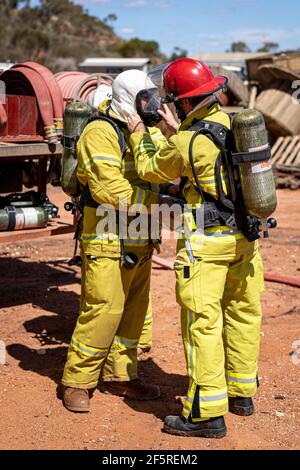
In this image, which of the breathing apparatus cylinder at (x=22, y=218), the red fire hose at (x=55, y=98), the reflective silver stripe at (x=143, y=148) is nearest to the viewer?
the reflective silver stripe at (x=143, y=148)

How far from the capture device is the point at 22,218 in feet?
19.2

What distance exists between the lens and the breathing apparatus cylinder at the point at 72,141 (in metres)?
4.80

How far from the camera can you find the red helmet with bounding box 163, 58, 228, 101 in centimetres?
393

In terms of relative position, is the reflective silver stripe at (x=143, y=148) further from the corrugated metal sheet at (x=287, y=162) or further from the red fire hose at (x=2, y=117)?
the corrugated metal sheet at (x=287, y=162)

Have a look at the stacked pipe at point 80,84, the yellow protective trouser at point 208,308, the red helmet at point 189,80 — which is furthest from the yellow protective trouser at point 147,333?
the stacked pipe at point 80,84

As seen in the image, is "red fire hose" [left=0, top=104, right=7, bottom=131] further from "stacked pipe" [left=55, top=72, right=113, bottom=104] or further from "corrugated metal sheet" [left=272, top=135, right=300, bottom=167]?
"corrugated metal sheet" [left=272, top=135, right=300, bottom=167]

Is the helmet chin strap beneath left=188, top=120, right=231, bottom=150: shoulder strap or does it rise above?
above

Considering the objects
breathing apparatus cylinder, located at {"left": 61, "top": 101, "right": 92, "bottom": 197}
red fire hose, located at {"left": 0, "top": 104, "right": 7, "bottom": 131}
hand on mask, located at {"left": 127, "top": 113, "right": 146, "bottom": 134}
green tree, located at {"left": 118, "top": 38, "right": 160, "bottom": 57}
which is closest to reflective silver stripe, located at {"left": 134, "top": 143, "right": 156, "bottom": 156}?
hand on mask, located at {"left": 127, "top": 113, "right": 146, "bottom": 134}

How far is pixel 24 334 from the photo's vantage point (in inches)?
234

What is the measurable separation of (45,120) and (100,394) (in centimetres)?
236

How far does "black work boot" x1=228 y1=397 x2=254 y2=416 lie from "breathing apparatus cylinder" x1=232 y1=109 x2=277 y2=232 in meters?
1.27

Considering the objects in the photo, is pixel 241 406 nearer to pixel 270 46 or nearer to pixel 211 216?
pixel 211 216

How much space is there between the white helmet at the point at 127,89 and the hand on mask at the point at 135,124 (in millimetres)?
65
